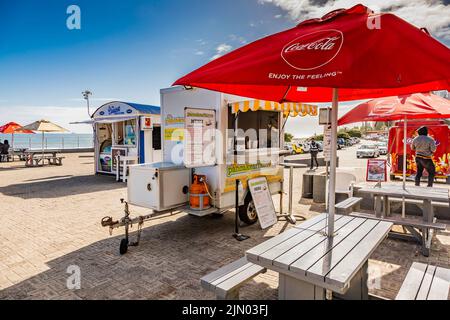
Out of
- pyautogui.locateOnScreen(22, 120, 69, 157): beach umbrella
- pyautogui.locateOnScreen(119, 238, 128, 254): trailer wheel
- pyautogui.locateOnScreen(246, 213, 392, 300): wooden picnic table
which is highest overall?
pyautogui.locateOnScreen(22, 120, 69, 157): beach umbrella

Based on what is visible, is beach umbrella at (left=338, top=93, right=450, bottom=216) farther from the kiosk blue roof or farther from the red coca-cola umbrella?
the kiosk blue roof

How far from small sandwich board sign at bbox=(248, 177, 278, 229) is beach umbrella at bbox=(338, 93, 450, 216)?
5.89 ft

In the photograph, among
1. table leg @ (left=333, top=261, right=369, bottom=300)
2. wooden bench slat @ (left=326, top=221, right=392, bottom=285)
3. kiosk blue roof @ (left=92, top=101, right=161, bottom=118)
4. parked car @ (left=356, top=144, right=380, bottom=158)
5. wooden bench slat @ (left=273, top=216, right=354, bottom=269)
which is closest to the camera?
wooden bench slat @ (left=326, top=221, right=392, bottom=285)

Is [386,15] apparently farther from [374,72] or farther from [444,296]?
[444,296]

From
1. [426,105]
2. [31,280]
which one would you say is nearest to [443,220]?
[426,105]

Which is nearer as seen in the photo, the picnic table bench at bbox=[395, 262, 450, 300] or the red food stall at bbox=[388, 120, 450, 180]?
the picnic table bench at bbox=[395, 262, 450, 300]

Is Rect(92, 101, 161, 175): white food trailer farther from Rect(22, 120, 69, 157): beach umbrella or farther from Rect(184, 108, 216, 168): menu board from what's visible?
Rect(184, 108, 216, 168): menu board

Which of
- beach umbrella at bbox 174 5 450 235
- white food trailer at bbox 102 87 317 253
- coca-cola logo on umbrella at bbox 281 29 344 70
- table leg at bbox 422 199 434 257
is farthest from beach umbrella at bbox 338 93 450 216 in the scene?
coca-cola logo on umbrella at bbox 281 29 344 70

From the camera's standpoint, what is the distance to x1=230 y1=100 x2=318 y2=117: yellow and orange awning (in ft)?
15.7

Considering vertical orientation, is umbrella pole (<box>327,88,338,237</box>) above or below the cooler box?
above

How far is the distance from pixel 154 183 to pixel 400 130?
32.5ft

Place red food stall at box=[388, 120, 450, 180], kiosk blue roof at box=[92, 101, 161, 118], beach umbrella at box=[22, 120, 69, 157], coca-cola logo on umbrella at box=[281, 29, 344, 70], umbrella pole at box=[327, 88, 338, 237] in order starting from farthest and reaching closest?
beach umbrella at box=[22, 120, 69, 157] → kiosk blue roof at box=[92, 101, 161, 118] → red food stall at box=[388, 120, 450, 180] → umbrella pole at box=[327, 88, 338, 237] → coca-cola logo on umbrella at box=[281, 29, 344, 70]

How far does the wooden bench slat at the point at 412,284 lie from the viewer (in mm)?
2050

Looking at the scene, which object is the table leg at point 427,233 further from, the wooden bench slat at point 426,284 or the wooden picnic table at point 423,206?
the wooden bench slat at point 426,284
